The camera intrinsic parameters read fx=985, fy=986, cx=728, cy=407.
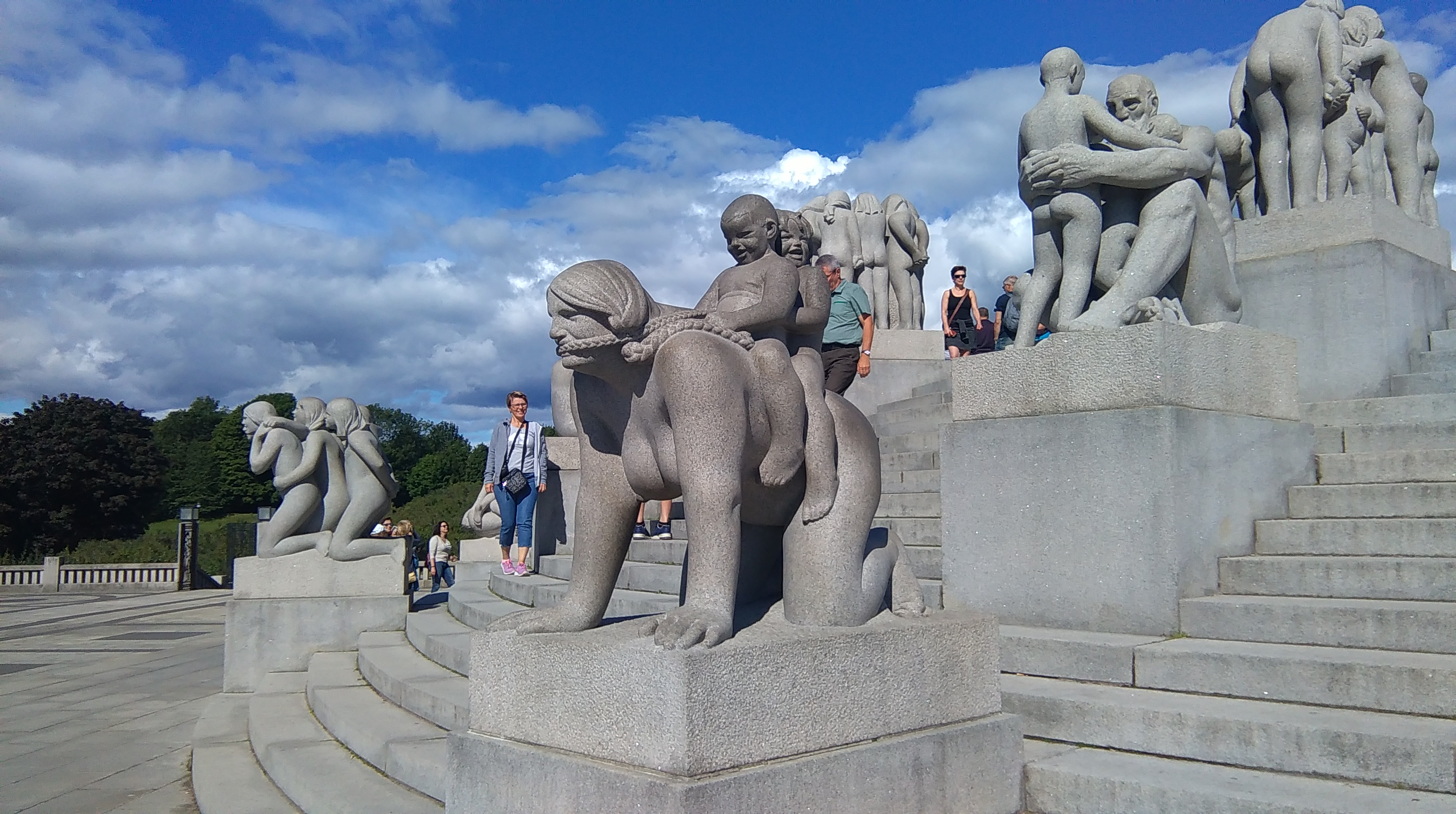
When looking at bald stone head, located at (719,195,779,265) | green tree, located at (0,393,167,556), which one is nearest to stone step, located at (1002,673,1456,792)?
bald stone head, located at (719,195,779,265)

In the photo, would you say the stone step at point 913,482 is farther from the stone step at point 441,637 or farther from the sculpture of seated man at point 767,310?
the sculpture of seated man at point 767,310

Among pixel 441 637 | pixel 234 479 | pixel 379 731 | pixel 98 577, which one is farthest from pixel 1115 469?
pixel 234 479

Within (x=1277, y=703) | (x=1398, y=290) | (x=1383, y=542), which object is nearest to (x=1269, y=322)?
(x=1398, y=290)

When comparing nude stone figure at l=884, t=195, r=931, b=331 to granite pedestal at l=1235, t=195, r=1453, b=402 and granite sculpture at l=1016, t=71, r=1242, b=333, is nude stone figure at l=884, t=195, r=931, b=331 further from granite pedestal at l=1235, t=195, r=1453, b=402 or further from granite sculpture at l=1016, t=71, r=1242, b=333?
granite sculpture at l=1016, t=71, r=1242, b=333

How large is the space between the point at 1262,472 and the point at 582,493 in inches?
141

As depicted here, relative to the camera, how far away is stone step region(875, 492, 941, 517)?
679 centimetres

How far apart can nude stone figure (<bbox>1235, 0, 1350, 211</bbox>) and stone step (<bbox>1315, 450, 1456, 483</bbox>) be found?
10.7ft

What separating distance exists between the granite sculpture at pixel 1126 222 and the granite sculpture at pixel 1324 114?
2526 mm

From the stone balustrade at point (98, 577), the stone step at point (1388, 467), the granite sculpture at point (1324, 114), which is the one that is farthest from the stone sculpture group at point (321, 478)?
the stone balustrade at point (98, 577)

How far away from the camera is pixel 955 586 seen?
512 cm

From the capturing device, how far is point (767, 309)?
3174mm

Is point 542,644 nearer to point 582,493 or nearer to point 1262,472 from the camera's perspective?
point 582,493

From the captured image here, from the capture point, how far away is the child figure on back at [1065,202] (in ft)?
18.4

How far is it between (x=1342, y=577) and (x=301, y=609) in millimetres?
7230
